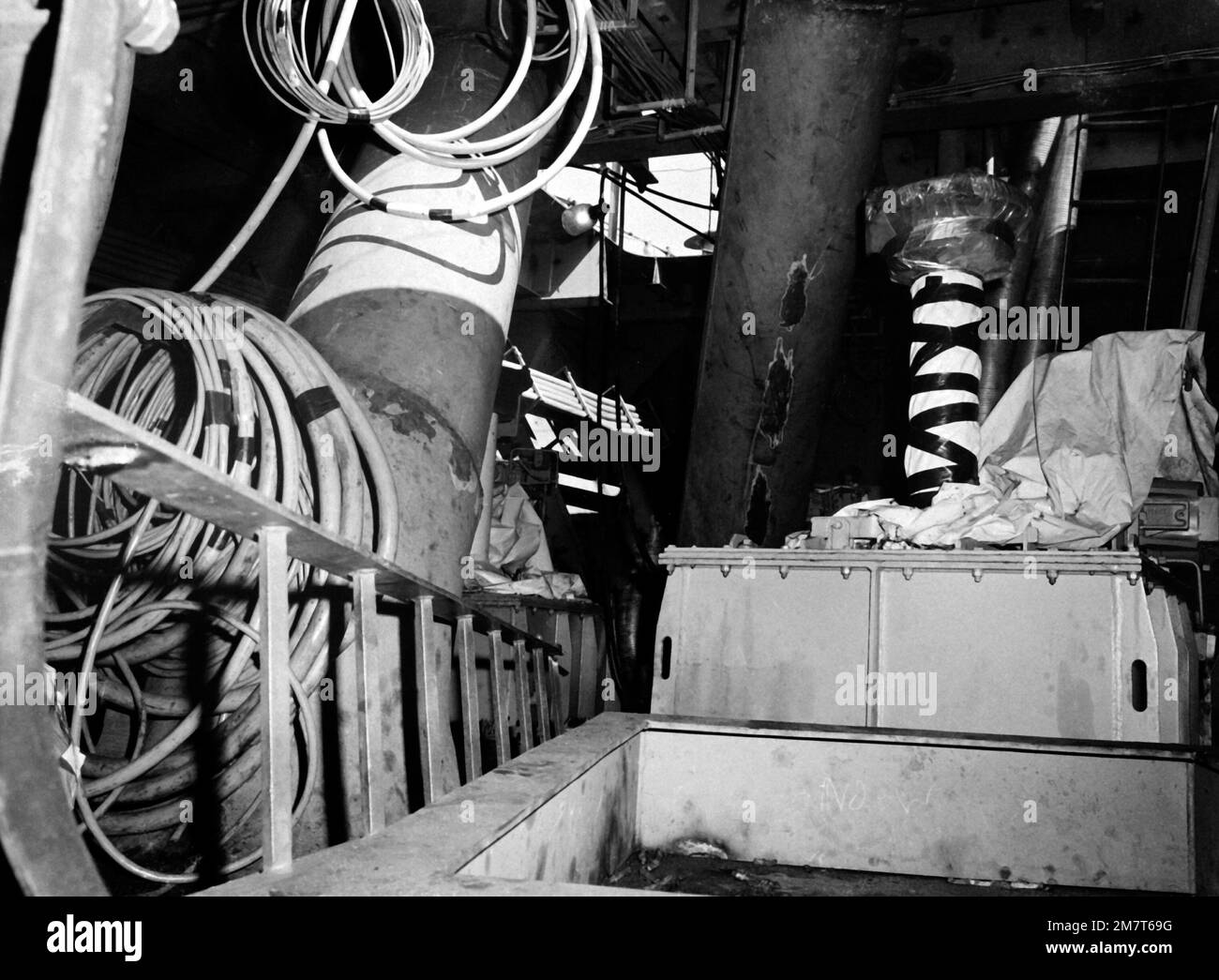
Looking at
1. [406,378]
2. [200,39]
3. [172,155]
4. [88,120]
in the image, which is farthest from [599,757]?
[172,155]

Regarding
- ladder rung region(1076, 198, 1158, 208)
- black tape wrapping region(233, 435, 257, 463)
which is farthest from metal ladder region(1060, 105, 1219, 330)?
black tape wrapping region(233, 435, 257, 463)

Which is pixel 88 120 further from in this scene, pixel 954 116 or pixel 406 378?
pixel 954 116

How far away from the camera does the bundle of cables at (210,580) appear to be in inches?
93.4

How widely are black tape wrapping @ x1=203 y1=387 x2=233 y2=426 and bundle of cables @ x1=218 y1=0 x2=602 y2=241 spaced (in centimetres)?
97

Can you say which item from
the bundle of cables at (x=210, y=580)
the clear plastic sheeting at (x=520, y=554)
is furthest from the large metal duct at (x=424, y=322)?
the clear plastic sheeting at (x=520, y=554)

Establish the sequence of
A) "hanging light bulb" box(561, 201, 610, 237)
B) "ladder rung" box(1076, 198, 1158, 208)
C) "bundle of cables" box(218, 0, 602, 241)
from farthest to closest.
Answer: "hanging light bulb" box(561, 201, 610, 237) < "ladder rung" box(1076, 198, 1158, 208) < "bundle of cables" box(218, 0, 602, 241)

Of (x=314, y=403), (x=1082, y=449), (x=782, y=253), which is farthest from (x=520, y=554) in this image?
(x=314, y=403)

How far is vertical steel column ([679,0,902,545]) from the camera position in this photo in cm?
407

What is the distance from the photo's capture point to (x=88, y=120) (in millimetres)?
867

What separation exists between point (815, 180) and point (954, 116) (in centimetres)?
131

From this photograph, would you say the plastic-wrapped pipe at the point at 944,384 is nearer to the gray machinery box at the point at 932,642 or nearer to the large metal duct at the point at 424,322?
the gray machinery box at the point at 932,642

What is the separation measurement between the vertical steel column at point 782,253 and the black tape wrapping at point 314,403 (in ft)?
8.55

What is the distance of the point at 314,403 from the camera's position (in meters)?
2.63

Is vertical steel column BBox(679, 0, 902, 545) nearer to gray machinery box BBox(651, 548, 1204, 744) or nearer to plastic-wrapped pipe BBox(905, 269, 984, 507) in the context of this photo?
plastic-wrapped pipe BBox(905, 269, 984, 507)
